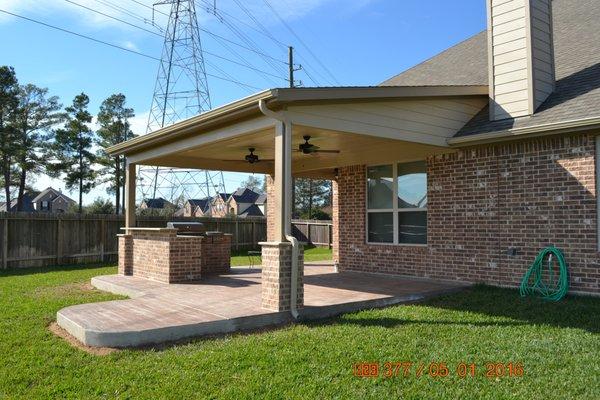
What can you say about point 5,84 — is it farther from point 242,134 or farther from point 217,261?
point 242,134

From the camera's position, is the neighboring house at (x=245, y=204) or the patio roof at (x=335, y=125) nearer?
the patio roof at (x=335, y=125)

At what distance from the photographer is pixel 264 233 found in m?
22.2

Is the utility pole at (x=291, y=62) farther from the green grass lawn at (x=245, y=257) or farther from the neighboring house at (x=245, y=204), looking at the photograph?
the neighboring house at (x=245, y=204)

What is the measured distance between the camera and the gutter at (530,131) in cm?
704

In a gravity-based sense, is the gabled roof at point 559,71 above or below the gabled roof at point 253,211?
above

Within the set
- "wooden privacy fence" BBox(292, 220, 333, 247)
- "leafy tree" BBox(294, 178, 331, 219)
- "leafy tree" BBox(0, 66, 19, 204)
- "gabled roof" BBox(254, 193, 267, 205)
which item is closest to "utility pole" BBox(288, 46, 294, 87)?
"wooden privacy fence" BBox(292, 220, 333, 247)

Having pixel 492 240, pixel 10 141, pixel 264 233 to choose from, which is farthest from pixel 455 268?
pixel 10 141

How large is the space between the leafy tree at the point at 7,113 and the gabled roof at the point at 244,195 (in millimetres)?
35774

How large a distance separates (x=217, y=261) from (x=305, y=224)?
1353cm

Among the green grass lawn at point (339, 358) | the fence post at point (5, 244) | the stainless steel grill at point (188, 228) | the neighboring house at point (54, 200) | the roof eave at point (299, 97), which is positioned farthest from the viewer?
the neighboring house at point (54, 200)

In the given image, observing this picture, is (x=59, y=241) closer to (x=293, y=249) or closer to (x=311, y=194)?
(x=293, y=249)

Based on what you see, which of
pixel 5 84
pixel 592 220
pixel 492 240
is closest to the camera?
pixel 592 220

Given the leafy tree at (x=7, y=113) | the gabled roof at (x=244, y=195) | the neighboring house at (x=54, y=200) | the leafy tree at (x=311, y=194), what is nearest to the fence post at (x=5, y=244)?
the leafy tree at (x=7, y=113)

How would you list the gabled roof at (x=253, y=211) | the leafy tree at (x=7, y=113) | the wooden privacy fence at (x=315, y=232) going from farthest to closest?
1. the gabled roof at (x=253, y=211)
2. the leafy tree at (x=7, y=113)
3. the wooden privacy fence at (x=315, y=232)
